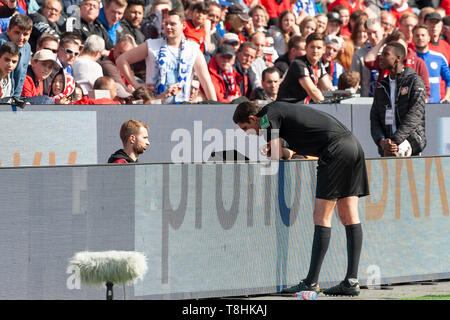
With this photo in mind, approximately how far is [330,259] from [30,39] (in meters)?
5.42

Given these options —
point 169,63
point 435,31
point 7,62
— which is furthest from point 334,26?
point 7,62

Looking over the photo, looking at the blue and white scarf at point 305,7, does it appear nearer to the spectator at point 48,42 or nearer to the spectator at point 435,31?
the spectator at point 435,31

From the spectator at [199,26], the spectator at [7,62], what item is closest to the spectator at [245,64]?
the spectator at [199,26]

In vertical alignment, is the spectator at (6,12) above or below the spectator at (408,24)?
below

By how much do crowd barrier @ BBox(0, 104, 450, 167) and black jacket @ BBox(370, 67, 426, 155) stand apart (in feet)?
5.32

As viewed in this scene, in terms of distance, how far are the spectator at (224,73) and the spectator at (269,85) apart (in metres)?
0.33

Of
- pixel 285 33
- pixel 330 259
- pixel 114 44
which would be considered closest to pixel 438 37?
pixel 285 33

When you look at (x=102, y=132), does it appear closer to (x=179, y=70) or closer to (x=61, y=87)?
(x=61, y=87)

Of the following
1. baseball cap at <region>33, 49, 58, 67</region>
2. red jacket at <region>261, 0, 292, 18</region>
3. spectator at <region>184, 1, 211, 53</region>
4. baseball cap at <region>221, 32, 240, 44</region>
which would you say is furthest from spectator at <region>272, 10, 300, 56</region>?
baseball cap at <region>33, 49, 58, 67</region>

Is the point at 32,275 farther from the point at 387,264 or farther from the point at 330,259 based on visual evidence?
the point at 387,264

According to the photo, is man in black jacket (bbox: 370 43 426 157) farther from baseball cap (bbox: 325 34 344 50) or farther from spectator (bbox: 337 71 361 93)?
baseball cap (bbox: 325 34 344 50)

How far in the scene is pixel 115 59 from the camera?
12.2m

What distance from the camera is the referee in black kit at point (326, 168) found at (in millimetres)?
7594

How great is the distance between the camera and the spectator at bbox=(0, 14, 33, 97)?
10.6m
